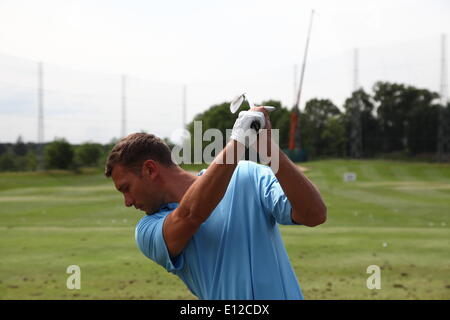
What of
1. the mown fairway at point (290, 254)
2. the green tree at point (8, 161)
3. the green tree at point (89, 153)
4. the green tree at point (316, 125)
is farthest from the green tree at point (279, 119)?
the green tree at point (8, 161)

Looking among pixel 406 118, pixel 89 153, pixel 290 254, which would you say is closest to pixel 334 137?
pixel 406 118

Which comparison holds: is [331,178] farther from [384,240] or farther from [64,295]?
[64,295]

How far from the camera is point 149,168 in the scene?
2.27 metres

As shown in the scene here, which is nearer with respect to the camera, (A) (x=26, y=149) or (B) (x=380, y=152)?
(A) (x=26, y=149)

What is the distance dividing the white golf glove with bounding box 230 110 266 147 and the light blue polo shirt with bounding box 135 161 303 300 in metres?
0.35

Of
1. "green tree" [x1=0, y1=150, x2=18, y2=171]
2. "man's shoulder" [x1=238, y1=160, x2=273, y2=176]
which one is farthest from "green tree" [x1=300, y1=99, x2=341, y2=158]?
"man's shoulder" [x1=238, y1=160, x2=273, y2=176]

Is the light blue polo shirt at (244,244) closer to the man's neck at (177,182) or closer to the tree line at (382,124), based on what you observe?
the man's neck at (177,182)

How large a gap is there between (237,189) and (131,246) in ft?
28.9

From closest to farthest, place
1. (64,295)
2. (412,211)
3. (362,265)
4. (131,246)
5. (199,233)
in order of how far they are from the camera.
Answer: (199,233)
(64,295)
(362,265)
(131,246)
(412,211)

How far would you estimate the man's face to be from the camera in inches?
89.7

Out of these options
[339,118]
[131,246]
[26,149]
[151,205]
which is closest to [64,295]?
[131,246]
